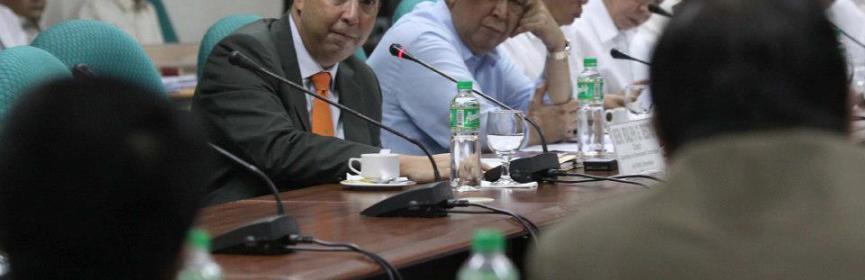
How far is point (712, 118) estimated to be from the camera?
3.66 feet

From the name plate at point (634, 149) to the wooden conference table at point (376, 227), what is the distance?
2.7 inches

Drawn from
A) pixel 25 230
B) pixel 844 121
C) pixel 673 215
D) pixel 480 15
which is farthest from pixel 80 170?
pixel 480 15

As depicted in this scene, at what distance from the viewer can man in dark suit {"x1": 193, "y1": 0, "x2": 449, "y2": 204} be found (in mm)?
3158

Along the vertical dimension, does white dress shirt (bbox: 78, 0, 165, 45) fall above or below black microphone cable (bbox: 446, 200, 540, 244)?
above

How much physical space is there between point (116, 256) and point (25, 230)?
62 millimetres

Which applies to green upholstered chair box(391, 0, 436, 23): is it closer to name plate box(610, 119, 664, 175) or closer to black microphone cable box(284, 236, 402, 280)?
name plate box(610, 119, 664, 175)

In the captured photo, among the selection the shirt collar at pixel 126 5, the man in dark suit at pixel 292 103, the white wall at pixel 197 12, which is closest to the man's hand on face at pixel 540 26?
the man in dark suit at pixel 292 103

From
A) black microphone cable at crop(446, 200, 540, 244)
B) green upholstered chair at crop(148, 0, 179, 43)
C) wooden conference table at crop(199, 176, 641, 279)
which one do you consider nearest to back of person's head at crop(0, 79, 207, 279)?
wooden conference table at crop(199, 176, 641, 279)

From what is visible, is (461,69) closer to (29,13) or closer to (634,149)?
(634,149)

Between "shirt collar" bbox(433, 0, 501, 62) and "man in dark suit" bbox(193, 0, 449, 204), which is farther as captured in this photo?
"shirt collar" bbox(433, 0, 501, 62)

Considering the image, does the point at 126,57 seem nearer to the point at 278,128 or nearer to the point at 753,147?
the point at 278,128

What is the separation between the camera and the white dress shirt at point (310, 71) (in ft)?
11.4

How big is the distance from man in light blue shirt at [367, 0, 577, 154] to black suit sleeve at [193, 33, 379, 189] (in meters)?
0.73

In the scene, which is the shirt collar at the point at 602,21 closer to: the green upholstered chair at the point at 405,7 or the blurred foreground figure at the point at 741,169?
the green upholstered chair at the point at 405,7
